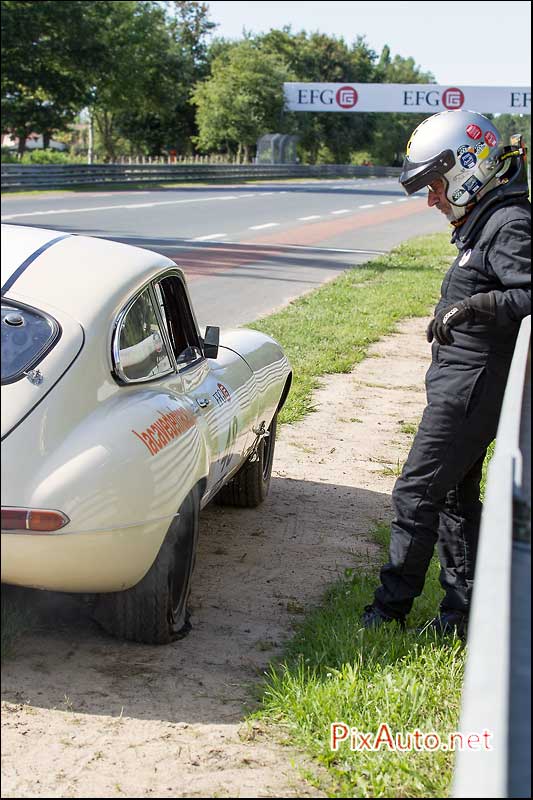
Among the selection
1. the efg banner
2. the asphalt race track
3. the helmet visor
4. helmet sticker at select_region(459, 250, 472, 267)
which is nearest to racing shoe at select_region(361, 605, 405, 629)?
helmet sticker at select_region(459, 250, 472, 267)

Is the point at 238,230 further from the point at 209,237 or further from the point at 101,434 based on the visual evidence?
the point at 101,434

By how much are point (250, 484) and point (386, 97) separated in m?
79.7

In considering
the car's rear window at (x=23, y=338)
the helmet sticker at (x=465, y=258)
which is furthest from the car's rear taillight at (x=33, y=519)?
the helmet sticker at (x=465, y=258)

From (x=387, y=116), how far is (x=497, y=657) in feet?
346

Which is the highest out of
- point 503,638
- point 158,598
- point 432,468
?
point 503,638

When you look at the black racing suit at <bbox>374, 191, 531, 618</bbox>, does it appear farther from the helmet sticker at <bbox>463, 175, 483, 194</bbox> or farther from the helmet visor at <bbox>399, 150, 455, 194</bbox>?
the helmet visor at <bbox>399, 150, 455, 194</bbox>

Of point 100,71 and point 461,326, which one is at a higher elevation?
point 100,71

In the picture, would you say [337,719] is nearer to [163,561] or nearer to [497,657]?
[163,561]

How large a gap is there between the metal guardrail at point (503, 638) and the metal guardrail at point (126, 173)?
32.5 m

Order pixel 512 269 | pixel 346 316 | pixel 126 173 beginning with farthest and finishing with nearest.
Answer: pixel 126 173 → pixel 346 316 → pixel 512 269

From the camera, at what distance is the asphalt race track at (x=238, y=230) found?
618 inches

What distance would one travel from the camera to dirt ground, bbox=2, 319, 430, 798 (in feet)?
9.84

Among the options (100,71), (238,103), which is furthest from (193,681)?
(238,103)

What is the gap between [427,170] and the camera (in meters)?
4.29
